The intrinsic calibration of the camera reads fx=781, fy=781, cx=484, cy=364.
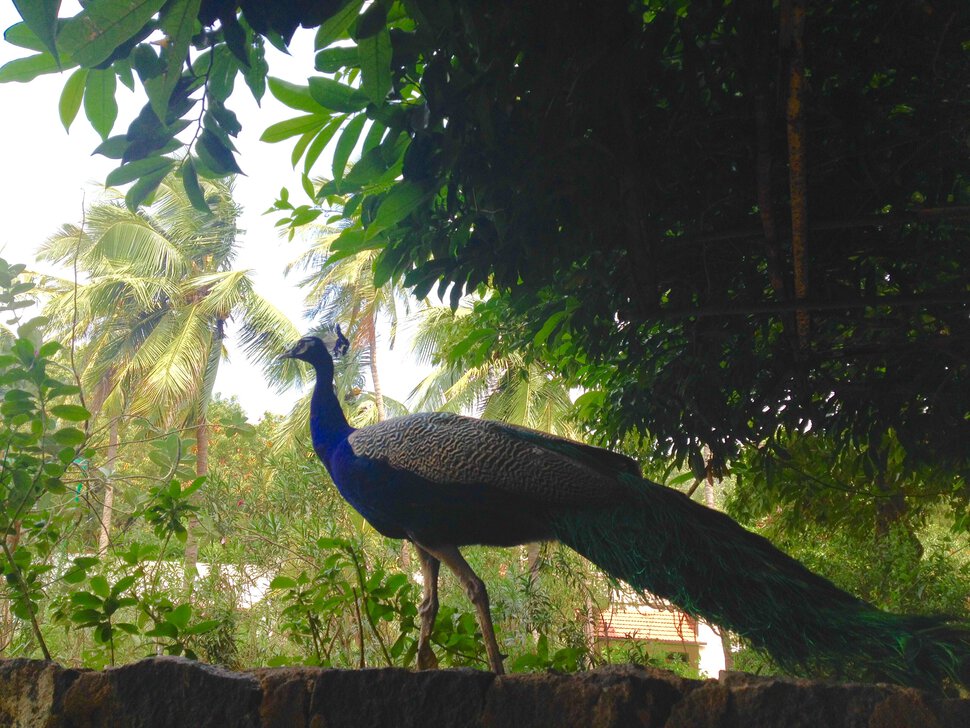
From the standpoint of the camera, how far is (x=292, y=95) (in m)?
1.19

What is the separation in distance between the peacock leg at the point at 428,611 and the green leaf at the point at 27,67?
1.41 meters

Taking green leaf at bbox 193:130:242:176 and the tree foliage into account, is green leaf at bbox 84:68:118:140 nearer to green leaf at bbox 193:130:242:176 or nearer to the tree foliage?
the tree foliage

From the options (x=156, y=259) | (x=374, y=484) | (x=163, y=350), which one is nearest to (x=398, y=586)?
(x=374, y=484)

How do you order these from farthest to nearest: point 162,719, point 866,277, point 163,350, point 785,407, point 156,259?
point 163,350
point 156,259
point 785,407
point 866,277
point 162,719

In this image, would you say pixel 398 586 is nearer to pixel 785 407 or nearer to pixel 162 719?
pixel 162 719

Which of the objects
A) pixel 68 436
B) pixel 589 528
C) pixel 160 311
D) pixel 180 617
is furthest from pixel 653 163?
pixel 160 311

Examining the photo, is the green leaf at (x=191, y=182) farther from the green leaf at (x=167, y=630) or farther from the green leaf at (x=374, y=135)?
the green leaf at (x=167, y=630)

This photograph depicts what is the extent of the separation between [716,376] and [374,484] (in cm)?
96

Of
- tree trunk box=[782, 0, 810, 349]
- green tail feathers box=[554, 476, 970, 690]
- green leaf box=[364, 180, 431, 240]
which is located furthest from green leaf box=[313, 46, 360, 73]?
green tail feathers box=[554, 476, 970, 690]

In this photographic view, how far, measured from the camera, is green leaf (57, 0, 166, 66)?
2.36 ft

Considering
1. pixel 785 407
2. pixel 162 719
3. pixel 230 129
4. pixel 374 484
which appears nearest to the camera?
pixel 230 129

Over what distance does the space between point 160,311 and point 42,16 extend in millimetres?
11879

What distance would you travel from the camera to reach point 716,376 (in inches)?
83.6

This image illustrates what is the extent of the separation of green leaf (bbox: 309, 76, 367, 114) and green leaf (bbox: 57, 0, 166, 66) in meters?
0.39
